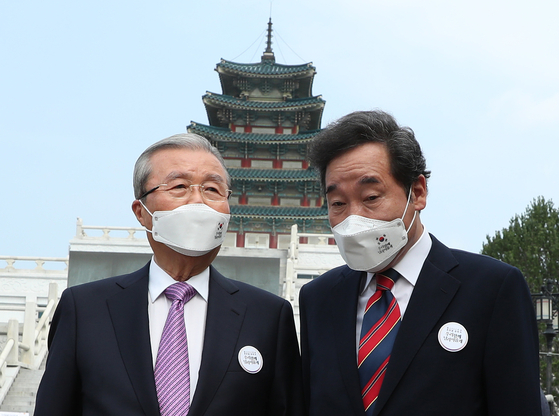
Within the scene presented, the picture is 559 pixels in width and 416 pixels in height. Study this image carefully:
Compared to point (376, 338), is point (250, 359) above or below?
below

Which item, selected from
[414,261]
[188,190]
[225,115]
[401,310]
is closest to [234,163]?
[225,115]

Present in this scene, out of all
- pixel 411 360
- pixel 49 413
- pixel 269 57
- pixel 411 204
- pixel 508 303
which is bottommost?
pixel 49 413

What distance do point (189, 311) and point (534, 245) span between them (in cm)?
2318

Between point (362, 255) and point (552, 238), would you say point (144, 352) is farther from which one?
point (552, 238)

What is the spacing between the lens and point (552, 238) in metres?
23.9

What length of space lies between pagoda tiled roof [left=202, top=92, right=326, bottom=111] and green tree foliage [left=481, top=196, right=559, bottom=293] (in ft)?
34.8

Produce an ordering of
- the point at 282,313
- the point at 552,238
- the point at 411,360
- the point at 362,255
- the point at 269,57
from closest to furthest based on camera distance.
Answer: the point at 411,360
the point at 362,255
the point at 282,313
the point at 552,238
the point at 269,57

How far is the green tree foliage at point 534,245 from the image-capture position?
23391mm

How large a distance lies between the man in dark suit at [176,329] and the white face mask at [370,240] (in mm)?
511

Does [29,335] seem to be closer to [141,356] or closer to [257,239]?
[141,356]

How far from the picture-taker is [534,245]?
24062 millimetres

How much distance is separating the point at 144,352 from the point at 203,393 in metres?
0.31

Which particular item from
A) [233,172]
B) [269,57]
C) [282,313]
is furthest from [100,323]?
[269,57]

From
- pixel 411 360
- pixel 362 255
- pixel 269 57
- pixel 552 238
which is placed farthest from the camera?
pixel 269 57
